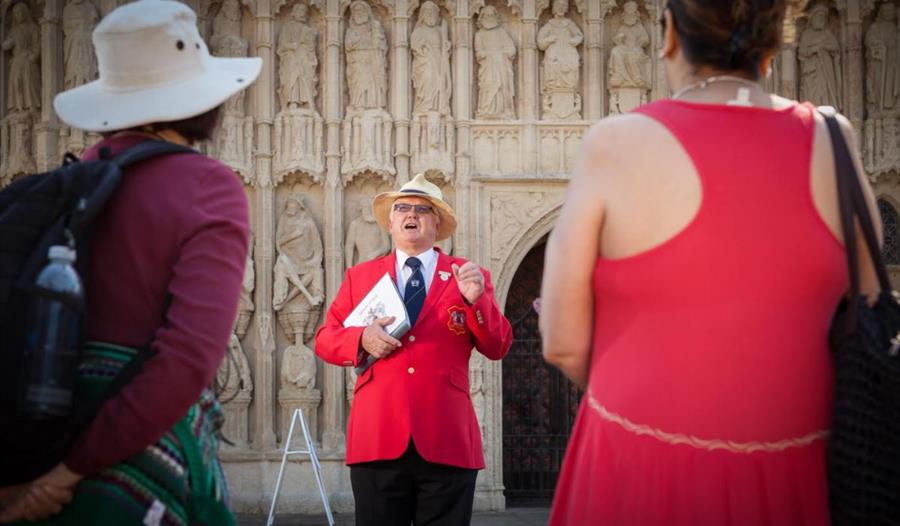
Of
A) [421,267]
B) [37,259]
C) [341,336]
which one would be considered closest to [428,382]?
[341,336]

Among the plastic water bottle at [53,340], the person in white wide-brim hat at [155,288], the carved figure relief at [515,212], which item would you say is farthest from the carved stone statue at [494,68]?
the plastic water bottle at [53,340]

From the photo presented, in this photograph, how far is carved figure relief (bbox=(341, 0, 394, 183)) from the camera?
16031mm

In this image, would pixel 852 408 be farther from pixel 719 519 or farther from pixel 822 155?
pixel 822 155

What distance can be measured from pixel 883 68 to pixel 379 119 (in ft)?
19.8

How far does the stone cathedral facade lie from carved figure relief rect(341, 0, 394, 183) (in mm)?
23

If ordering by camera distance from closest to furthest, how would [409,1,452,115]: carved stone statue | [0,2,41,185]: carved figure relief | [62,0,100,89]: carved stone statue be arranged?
1. [62,0,100,89]: carved stone statue
2. [409,1,452,115]: carved stone statue
3. [0,2,41,185]: carved figure relief

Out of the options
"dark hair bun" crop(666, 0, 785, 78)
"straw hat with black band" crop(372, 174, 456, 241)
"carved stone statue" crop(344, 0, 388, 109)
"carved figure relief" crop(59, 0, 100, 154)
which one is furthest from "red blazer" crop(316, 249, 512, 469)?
"carved figure relief" crop(59, 0, 100, 154)

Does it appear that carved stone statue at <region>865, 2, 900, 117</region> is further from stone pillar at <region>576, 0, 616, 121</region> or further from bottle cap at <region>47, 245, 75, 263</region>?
bottle cap at <region>47, 245, 75, 263</region>

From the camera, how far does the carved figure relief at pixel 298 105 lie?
52.6 ft

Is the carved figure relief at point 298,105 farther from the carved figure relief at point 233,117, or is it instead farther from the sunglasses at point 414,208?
the sunglasses at point 414,208

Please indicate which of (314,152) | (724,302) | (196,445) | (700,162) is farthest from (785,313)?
(314,152)

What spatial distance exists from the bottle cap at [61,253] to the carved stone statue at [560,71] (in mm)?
13885

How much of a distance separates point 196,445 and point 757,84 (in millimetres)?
1401

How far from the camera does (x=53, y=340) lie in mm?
2672
